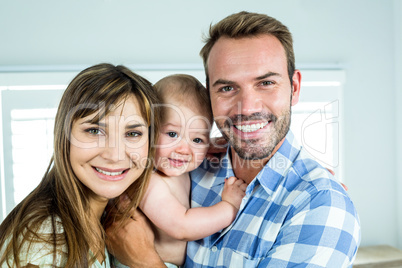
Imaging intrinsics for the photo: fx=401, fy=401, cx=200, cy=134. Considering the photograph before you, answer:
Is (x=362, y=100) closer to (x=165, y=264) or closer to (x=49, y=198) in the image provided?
(x=165, y=264)

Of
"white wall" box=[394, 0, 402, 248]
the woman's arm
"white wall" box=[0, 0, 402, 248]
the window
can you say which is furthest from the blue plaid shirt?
"white wall" box=[394, 0, 402, 248]

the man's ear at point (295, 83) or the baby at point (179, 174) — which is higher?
the man's ear at point (295, 83)

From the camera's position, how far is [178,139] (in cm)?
142

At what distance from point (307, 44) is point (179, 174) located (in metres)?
1.82

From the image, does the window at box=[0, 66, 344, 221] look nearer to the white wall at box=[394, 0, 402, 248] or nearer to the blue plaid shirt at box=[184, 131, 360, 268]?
the blue plaid shirt at box=[184, 131, 360, 268]

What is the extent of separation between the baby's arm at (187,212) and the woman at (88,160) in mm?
124

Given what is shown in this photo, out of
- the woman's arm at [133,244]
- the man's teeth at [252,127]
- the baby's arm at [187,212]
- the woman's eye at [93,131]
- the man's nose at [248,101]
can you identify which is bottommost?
the woman's arm at [133,244]

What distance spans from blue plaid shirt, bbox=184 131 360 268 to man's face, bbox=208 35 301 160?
8cm

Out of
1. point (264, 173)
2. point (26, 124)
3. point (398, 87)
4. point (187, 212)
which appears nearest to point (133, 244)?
point (187, 212)

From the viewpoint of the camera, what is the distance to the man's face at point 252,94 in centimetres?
132

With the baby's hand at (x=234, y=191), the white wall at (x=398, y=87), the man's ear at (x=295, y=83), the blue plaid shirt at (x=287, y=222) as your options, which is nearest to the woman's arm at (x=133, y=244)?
the blue plaid shirt at (x=287, y=222)

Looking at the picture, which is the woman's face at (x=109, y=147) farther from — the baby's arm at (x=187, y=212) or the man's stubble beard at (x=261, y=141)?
the man's stubble beard at (x=261, y=141)

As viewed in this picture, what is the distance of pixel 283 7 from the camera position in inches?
110

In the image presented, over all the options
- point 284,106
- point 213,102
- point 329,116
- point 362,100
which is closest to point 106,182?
point 213,102
